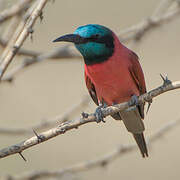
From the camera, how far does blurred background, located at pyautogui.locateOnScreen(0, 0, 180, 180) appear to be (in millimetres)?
9141

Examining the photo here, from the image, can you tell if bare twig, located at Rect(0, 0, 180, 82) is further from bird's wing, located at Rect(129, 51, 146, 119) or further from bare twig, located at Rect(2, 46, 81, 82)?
bird's wing, located at Rect(129, 51, 146, 119)

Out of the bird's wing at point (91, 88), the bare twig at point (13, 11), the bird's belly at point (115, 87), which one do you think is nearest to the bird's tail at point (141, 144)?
the bird's belly at point (115, 87)

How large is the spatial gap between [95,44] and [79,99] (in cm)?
448

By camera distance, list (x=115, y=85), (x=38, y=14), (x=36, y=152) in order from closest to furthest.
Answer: (x=38, y=14) → (x=115, y=85) → (x=36, y=152)

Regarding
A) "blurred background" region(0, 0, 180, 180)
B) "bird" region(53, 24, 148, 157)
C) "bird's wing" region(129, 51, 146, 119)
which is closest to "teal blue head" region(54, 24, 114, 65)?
"bird" region(53, 24, 148, 157)

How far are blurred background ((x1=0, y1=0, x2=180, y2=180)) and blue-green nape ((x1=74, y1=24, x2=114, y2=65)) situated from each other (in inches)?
122

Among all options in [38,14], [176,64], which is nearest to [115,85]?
[38,14]

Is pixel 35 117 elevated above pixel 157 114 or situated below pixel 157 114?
above

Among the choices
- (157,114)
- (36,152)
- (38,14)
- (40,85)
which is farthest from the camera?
(40,85)

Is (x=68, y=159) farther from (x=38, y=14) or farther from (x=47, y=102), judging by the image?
(x=38, y=14)

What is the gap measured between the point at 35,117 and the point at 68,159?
1.07 meters

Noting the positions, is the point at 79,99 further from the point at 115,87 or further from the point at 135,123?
the point at 115,87

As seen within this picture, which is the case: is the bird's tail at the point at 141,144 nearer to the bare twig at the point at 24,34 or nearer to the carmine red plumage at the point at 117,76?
the carmine red plumage at the point at 117,76

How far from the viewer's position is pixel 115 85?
557cm
